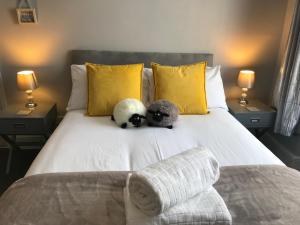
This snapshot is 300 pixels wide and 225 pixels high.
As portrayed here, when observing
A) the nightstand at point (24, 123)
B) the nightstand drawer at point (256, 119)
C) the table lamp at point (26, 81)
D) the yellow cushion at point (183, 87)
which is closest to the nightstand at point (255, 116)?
the nightstand drawer at point (256, 119)

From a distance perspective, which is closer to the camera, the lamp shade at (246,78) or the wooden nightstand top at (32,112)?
the wooden nightstand top at (32,112)

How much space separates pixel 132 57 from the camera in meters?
2.50

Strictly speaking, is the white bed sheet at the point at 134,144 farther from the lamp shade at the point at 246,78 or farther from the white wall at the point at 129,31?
the white wall at the point at 129,31

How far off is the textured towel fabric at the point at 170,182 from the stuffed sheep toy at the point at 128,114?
0.85 meters

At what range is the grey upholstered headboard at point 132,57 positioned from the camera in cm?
247

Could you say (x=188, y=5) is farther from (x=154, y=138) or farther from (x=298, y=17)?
(x=154, y=138)

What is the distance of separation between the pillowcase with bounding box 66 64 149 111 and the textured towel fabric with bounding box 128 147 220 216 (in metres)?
1.25

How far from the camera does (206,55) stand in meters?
2.57

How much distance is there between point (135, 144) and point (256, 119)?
4.53ft

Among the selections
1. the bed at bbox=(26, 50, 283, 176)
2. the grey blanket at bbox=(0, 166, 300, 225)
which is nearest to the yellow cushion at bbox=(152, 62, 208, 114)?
the bed at bbox=(26, 50, 283, 176)

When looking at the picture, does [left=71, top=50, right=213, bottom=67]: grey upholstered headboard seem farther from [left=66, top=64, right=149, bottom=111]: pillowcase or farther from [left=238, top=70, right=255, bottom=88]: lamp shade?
[left=238, top=70, right=255, bottom=88]: lamp shade

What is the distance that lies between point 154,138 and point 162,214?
838 mm

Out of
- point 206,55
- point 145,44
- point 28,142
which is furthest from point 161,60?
point 28,142

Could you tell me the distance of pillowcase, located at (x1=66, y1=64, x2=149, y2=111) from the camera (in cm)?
227
